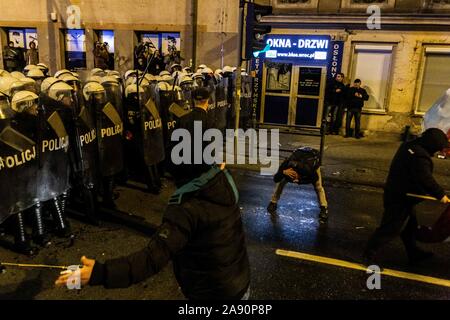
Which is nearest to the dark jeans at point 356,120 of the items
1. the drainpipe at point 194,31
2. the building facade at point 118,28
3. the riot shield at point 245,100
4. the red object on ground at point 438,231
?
the riot shield at point 245,100

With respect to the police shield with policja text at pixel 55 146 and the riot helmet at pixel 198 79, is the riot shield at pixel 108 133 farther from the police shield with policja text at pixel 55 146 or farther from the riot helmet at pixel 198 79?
the riot helmet at pixel 198 79

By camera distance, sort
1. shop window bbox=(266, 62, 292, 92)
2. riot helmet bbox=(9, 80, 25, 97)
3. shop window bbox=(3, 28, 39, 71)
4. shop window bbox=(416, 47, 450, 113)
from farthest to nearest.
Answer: shop window bbox=(3, 28, 39, 71) → shop window bbox=(266, 62, 292, 92) → shop window bbox=(416, 47, 450, 113) → riot helmet bbox=(9, 80, 25, 97)

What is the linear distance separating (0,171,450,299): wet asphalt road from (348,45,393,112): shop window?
7.27 metres

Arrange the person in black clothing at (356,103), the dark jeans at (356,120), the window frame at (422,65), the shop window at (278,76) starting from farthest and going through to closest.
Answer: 1. the shop window at (278,76)
2. the dark jeans at (356,120)
3. the person in black clothing at (356,103)
4. the window frame at (422,65)

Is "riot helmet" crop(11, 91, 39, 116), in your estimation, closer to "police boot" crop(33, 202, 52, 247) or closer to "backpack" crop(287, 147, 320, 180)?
"police boot" crop(33, 202, 52, 247)

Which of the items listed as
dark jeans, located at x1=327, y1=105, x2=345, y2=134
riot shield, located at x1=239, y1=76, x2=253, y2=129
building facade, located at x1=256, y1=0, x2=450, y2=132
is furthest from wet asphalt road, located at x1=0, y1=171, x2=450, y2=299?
building facade, located at x1=256, y1=0, x2=450, y2=132

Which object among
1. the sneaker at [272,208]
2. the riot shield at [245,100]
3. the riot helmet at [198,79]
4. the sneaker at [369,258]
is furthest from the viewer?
the riot shield at [245,100]

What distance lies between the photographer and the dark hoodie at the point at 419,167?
4.42 metres

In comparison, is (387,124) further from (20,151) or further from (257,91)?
(20,151)

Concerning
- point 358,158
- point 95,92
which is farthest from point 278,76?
point 95,92

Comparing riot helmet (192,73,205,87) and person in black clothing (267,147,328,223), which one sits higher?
riot helmet (192,73,205,87)

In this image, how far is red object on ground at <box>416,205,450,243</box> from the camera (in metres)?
4.64

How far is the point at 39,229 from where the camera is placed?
5.10 metres

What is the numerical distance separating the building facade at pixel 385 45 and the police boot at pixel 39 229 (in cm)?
1122
